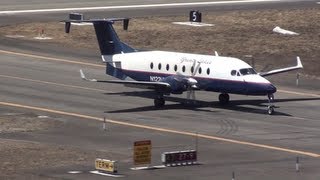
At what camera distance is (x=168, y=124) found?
64.4 metres

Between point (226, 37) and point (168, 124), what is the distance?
111ft

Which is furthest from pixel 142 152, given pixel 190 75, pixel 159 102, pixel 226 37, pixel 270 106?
pixel 226 37

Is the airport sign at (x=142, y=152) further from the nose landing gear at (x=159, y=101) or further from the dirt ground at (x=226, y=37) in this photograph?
the dirt ground at (x=226, y=37)

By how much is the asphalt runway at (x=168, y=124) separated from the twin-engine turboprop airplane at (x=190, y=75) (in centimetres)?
109

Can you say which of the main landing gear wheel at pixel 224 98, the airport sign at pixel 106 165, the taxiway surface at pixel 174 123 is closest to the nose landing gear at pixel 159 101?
the taxiway surface at pixel 174 123

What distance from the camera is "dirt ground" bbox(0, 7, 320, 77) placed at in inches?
3600

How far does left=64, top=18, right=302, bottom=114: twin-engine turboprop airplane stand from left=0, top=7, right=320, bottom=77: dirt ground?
612 inches

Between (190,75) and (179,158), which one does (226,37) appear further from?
(179,158)

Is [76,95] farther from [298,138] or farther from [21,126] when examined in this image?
[298,138]

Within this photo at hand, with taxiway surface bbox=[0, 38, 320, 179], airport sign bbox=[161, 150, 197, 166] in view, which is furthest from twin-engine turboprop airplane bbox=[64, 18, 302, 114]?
airport sign bbox=[161, 150, 197, 166]

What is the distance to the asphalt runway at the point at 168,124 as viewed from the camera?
Result: 5291 centimetres

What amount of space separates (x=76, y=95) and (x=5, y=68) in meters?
11.1

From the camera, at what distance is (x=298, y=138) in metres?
60.9

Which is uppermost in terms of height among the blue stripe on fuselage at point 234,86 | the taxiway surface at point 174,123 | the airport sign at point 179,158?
the blue stripe on fuselage at point 234,86
